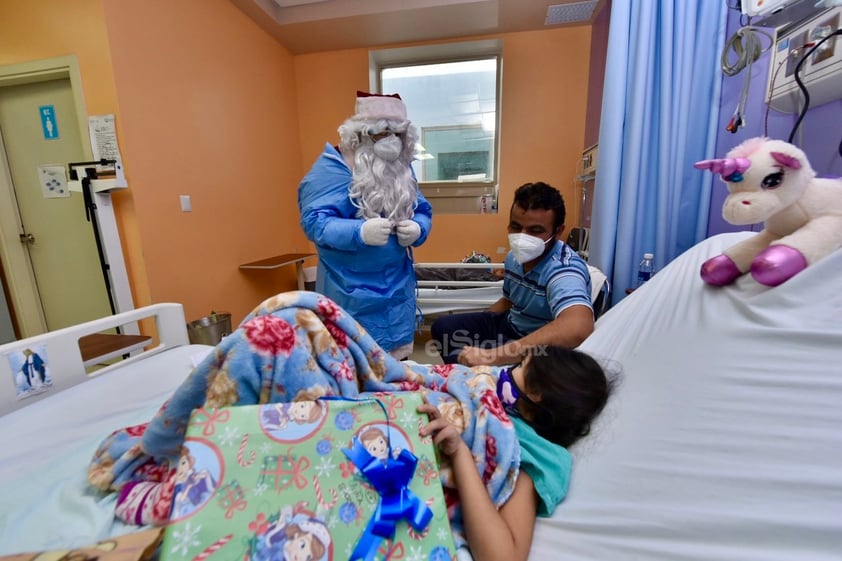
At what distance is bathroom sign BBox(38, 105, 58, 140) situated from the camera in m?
2.10

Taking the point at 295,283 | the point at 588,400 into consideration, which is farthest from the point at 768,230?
the point at 295,283

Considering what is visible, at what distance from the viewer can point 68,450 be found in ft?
2.77

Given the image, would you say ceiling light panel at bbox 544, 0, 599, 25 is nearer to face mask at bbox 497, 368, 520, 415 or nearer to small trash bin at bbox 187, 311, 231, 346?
face mask at bbox 497, 368, 520, 415

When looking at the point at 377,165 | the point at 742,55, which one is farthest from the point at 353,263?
the point at 742,55

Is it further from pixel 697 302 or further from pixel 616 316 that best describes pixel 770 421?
pixel 616 316

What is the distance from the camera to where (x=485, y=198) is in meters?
3.45

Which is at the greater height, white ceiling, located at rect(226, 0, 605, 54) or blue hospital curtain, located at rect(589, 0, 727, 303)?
white ceiling, located at rect(226, 0, 605, 54)

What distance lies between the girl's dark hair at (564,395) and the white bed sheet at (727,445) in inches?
1.3

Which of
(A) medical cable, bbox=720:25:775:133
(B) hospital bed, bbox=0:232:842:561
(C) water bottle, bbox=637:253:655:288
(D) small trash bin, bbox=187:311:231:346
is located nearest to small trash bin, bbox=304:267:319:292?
(D) small trash bin, bbox=187:311:231:346

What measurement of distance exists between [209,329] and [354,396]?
6.60 feet

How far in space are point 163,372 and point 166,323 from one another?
27cm

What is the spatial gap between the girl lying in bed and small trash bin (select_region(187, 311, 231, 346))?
1.68m

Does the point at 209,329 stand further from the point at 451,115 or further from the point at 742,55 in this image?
the point at 742,55

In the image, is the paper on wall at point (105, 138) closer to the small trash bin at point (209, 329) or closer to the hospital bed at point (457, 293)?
the small trash bin at point (209, 329)
